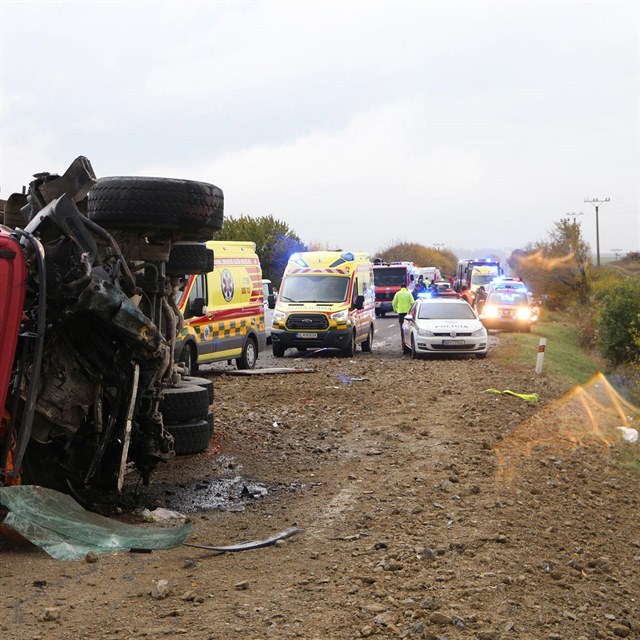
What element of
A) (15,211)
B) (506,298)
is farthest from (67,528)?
(506,298)

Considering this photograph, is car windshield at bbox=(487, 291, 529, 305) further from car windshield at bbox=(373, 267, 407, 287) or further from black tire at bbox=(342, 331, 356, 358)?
car windshield at bbox=(373, 267, 407, 287)

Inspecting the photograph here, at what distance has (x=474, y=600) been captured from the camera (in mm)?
5508

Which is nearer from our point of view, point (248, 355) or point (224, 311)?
point (224, 311)

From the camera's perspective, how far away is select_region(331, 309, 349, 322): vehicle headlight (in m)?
23.0

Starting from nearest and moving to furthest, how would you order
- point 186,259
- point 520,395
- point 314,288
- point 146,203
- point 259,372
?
point 146,203, point 186,259, point 520,395, point 259,372, point 314,288

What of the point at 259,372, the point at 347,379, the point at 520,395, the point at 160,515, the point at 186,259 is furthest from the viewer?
the point at 259,372

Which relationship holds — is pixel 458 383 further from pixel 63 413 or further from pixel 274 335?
pixel 63 413

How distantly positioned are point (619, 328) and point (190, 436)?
32032 millimetres

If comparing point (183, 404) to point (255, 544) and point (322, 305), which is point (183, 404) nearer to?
point (255, 544)

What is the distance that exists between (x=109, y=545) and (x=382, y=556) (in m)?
1.76

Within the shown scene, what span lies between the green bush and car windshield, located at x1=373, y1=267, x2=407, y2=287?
12982mm

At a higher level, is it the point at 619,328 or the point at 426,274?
the point at 426,274

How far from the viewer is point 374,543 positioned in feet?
21.6

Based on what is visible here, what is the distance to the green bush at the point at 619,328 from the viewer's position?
1473 inches
